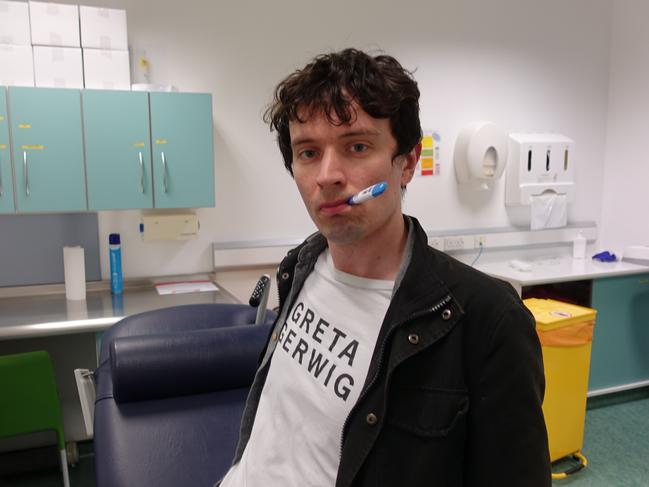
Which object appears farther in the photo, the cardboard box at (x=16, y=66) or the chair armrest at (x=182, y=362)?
the cardboard box at (x=16, y=66)

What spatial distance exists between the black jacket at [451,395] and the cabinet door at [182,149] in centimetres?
201

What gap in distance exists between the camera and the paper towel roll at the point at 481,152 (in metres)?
3.51

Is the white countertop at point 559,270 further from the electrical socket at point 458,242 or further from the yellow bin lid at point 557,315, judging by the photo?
the yellow bin lid at point 557,315

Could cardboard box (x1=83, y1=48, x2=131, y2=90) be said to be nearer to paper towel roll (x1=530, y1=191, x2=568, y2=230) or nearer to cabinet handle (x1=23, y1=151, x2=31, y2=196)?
cabinet handle (x1=23, y1=151, x2=31, y2=196)

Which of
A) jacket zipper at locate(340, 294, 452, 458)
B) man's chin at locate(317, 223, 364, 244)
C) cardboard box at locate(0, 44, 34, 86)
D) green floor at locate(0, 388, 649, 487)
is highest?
cardboard box at locate(0, 44, 34, 86)

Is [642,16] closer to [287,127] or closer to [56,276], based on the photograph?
[287,127]

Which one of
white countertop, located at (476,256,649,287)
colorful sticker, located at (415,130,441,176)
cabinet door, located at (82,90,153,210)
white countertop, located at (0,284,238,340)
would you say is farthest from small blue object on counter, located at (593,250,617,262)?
cabinet door, located at (82,90,153,210)

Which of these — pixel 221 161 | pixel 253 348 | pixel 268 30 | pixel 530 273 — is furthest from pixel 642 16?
pixel 253 348

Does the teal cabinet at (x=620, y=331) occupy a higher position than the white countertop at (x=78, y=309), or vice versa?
the white countertop at (x=78, y=309)

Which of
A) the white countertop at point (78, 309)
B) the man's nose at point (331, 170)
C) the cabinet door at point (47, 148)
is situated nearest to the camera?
the man's nose at point (331, 170)

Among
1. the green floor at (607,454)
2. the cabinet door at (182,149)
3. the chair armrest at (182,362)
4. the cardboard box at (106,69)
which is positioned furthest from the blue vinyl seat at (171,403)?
the cardboard box at (106,69)

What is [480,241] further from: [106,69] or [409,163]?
[409,163]

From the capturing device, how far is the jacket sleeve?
0.78 metres

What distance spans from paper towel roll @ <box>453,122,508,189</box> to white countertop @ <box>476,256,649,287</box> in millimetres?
620
